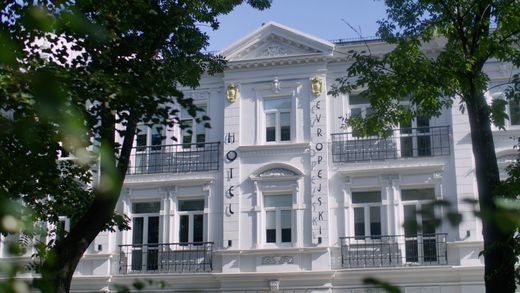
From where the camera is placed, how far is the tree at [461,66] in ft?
41.9

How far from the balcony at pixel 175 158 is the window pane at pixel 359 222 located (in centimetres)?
465

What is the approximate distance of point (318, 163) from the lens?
22359 mm

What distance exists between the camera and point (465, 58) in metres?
13.0

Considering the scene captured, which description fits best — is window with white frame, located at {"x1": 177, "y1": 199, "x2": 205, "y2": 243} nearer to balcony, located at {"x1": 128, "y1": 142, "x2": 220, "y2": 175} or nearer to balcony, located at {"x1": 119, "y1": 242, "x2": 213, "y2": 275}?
balcony, located at {"x1": 119, "y1": 242, "x2": 213, "y2": 275}

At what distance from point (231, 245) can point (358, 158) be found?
470cm

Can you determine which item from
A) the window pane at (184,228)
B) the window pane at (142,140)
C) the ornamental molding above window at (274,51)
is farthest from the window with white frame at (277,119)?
the window pane at (142,140)

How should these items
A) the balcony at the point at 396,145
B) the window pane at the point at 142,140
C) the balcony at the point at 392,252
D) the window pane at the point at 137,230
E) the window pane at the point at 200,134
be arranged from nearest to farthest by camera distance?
the balcony at the point at 392,252 < the balcony at the point at 396,145 < the window pane at the point at 137,230 < the window pane at the point at 200,134 < the window pane at the point at 142,140

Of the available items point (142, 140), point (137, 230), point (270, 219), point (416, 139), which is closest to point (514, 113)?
point (416, 139)

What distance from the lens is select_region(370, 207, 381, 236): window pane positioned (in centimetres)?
2172

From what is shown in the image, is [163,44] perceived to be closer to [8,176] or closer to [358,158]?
[8,176]

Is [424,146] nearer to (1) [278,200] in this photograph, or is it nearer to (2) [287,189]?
(2) [287,189]

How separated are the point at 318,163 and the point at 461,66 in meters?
9.89

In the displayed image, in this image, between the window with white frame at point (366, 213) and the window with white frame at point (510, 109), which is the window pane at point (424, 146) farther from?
the window with white frame at point (510, 109)

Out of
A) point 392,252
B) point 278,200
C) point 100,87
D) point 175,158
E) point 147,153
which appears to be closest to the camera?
point 100,87
